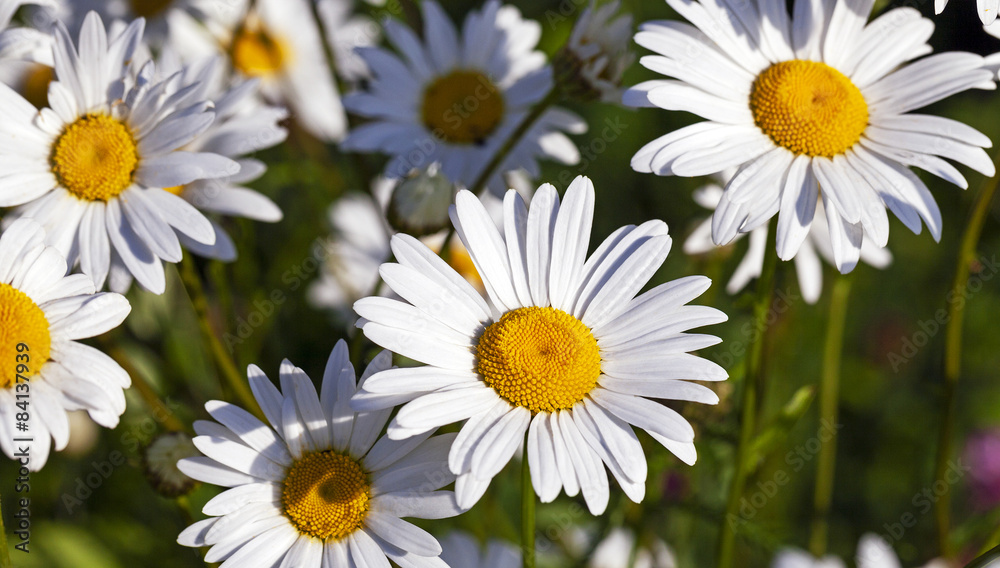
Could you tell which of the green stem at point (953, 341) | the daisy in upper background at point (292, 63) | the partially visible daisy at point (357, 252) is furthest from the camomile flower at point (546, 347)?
the daisy in upper background at point (292, 63)

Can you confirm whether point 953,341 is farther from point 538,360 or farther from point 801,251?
point 538,360

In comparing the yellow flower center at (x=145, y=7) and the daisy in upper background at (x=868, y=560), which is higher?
the yellow flower center at (x=145, y=7)

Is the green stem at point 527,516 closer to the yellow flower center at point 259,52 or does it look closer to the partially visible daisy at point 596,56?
the partially visible daisy at point 596,56

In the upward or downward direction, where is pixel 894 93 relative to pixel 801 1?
downward

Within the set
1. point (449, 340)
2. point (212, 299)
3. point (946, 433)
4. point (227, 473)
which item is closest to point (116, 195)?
point (227, 473)

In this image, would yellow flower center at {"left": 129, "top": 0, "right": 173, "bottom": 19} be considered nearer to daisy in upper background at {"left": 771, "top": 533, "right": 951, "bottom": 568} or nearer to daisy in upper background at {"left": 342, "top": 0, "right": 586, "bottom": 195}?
daisy in upper background at {"left": 342, "top": 0, "right": 586, "bottom": 195}

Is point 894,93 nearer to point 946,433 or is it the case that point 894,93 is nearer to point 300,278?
point 946,433

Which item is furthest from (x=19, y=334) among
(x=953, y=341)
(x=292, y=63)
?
(x=292, y=63)
